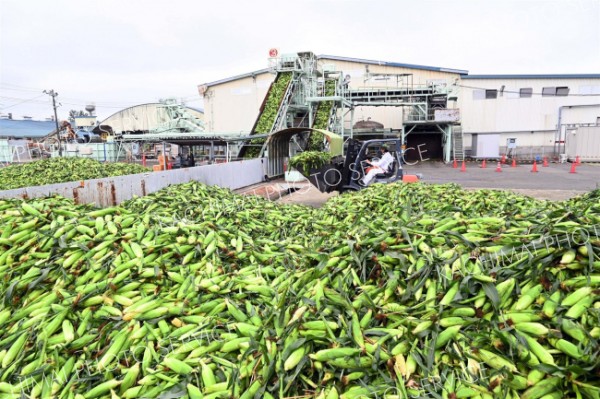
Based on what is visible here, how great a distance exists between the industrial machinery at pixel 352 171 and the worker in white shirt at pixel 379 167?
15 centimetres

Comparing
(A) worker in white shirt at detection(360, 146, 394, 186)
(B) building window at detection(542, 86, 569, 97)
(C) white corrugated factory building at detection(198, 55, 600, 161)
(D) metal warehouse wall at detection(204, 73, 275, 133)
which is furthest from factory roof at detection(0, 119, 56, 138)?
(B) building window at detection(542, 86, 569, 97)

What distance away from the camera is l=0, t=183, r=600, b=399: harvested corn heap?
188 cm

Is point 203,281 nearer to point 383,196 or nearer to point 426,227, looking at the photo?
point 426,227

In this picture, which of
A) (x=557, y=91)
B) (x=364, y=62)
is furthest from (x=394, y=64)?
(x=557, y=91)

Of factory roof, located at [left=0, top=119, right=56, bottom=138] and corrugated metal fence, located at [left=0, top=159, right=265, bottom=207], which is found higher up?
A: factory roof, located at [left=0, top=119, right=56, bottom=138]

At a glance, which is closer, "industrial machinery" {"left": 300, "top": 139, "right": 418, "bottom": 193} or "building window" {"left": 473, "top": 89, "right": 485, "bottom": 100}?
Answer: "industrial machinery" {"left": 300, "top": 139, "right": 418, "bottom": 193}

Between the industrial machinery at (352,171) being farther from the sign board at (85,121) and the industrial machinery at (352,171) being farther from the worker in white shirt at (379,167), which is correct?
the sign board at (85,121)

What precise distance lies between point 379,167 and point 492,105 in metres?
26.9

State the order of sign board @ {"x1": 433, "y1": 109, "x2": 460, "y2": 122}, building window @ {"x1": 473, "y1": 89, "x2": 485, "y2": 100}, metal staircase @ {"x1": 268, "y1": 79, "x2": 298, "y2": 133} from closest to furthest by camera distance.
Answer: metal staircase @ {"x1": 268, "y1": 79, "x2": 298, "y2": 133}, sign board @ {"x1": 433, "y1": 109, "x2": 460, "y2": 122}, building window @ {"x1": 473, "y1": 89, "x2": 485, "y2": 100}

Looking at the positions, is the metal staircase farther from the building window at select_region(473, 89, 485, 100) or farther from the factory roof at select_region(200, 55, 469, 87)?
the building window at select_region(473, 89, 485, 100)

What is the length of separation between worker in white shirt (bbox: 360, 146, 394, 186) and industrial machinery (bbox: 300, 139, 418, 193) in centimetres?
15

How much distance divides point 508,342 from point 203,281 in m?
2.17

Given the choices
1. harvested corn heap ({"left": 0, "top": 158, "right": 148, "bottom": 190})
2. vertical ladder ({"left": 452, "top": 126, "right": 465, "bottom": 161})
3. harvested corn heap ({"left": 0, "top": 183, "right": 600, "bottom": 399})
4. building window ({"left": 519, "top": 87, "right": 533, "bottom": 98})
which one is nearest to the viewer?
harvested corn heap ({"left": 0, "top": 183, "right": 600, "bottom": 399})

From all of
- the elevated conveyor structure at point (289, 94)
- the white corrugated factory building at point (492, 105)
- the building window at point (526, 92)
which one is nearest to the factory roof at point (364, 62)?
the white corrugated factory building at point (492, 105)
